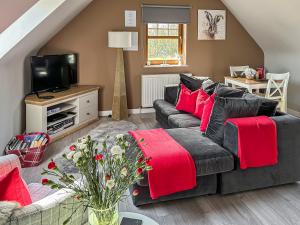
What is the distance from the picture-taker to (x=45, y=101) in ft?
13.6

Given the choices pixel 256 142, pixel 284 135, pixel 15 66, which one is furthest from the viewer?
pixel 15 66

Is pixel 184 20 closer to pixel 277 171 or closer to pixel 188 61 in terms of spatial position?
pixel 188 61

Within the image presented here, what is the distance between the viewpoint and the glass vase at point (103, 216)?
1298mm

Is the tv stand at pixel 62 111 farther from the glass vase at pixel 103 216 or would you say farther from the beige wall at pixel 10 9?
the glass vase at pixel 103 216

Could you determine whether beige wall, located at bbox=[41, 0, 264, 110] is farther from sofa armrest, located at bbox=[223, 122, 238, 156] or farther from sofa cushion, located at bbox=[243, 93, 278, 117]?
sofa armrest, located at bbox=[223, 122, 238, 156]

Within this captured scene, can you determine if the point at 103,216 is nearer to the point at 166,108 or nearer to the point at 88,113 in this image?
the point at 166,108

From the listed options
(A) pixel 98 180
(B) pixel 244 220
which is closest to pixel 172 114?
(B) pixel 244 220

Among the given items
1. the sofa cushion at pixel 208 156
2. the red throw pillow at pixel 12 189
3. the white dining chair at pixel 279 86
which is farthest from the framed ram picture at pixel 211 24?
the red throw pillow at pixel 12 189

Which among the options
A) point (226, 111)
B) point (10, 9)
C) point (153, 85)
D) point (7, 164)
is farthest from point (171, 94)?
point (7, 164)

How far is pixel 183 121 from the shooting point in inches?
149

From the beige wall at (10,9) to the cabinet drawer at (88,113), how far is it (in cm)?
209

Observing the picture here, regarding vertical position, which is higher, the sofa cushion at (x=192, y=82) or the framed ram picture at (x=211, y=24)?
the framed ram picture at (x=211, y=24)

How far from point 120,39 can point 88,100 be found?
1.19m

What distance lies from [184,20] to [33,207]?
204 inches
